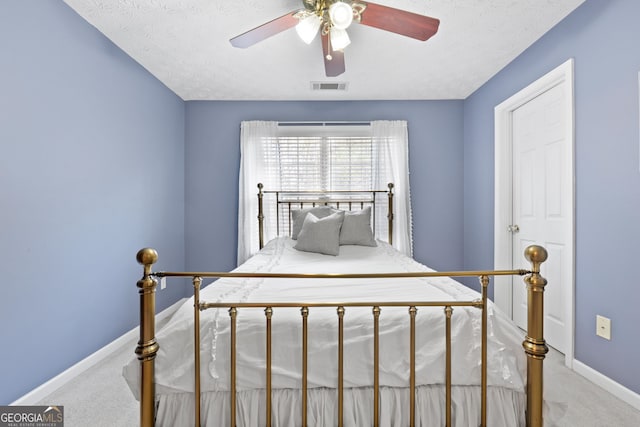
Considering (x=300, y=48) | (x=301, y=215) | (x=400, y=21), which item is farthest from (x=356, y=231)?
(x=400, y=21)

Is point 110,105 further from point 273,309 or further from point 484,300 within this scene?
point 484,300

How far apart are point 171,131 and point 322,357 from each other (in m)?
3.09

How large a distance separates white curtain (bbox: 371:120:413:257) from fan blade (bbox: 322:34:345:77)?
1537 mm

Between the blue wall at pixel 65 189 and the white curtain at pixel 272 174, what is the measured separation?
975mm

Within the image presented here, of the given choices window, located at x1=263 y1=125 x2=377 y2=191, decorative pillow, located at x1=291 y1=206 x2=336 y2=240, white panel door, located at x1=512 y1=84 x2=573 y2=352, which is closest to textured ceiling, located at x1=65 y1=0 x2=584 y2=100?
window, located at x1=263 y1=125 x2=377 y2=191

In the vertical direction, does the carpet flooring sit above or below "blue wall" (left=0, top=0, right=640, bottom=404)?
below

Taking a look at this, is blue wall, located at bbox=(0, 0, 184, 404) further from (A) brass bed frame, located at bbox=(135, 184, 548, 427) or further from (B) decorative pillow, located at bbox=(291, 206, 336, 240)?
(B) decorative pillow, located at bbox=(291, 206, 336, 240)

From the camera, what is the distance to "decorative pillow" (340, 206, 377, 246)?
2.96m

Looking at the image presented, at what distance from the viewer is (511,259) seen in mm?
3113

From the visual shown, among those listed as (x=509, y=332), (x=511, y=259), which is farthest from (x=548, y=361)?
(x=509, y=332)

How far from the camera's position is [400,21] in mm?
1740

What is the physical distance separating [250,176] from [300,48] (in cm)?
156

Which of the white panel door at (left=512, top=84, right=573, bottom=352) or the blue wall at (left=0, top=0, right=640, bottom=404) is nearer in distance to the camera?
the blue wall at (left=0, top=0, right=640, bottom=404)

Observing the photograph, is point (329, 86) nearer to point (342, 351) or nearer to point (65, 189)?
point (65, 189)
